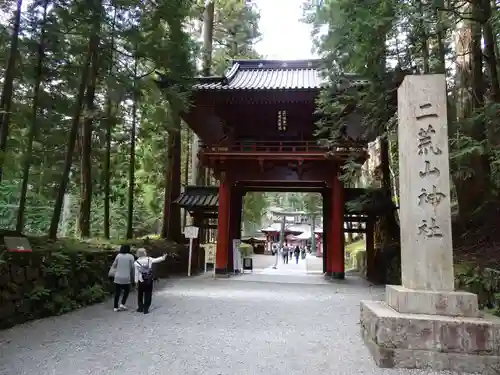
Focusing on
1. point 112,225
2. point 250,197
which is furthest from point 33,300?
point 250,197

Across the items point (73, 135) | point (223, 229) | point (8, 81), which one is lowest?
point (223, 229)

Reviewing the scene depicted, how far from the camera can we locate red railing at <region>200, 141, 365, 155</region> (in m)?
13.1

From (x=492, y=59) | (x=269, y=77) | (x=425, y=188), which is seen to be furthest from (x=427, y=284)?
(x=269, y=77)

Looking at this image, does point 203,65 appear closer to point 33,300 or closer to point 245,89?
point 245,89

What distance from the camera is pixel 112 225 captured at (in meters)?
24.1

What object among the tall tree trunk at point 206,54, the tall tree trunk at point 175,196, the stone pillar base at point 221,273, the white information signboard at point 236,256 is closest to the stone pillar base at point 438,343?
the stone pillar base at point 221,273

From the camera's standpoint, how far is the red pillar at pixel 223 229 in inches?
558

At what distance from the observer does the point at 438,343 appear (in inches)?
172

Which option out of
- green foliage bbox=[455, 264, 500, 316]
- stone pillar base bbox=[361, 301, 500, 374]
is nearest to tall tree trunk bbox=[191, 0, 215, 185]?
green foliage bbox=[455, 264, 500, 316]

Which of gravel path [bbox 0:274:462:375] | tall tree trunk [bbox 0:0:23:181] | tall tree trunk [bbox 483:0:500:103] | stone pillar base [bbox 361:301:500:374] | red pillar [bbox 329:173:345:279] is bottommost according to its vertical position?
gravel path [bbox 0:274:462:375]

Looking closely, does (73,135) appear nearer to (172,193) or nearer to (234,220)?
(172,193)

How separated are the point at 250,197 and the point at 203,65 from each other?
44.2 feet

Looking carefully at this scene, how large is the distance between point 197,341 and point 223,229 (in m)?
8.90

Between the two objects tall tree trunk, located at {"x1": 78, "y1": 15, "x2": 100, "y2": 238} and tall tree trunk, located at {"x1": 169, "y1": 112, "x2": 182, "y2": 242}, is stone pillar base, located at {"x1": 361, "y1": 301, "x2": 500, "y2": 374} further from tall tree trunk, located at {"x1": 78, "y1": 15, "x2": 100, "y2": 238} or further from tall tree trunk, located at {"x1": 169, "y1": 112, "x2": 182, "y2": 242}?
tall tree trunk, located at {"x1": 169, "y1": 112, "x2": 182, "y2": 242}
